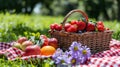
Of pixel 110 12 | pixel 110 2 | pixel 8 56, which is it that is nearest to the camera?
pixel 8 56

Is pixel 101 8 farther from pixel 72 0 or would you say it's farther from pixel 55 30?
pixel 55 30

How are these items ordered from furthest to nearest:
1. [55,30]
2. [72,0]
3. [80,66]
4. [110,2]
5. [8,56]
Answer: [72,0] → [110,2] → [55,30] → [8,56] → [80,66]

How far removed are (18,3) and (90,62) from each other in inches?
1607

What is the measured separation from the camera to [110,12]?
45250 millimetres

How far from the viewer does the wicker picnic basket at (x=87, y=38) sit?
6.17m

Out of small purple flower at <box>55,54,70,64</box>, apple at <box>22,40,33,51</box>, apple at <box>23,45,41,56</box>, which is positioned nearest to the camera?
small purple flower at <box>55,54,70,64</box>

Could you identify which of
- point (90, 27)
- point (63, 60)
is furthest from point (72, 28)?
point (63, 60)

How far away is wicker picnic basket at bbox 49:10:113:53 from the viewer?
6168mm

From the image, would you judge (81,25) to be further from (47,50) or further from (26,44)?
(26,44)

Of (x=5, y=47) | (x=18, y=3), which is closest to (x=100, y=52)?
(x=5, y=47)

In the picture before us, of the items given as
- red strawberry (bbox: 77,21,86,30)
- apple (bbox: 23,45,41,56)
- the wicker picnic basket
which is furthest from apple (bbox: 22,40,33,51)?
red strawberry (bbox: 77,21,86,30)

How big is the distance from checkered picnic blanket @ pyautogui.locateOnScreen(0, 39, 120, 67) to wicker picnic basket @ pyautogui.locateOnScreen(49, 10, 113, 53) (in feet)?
0.65

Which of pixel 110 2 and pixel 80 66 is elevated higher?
pixel 80 66

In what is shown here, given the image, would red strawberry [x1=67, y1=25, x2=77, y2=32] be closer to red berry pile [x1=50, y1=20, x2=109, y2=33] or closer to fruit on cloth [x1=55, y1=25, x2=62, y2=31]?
red berry pile [x1=50, y1=20, x2=109, y2=33]
